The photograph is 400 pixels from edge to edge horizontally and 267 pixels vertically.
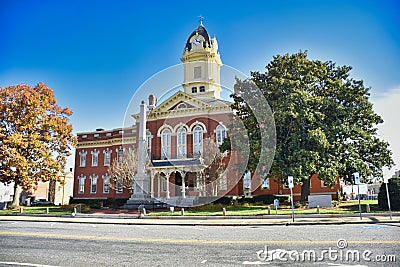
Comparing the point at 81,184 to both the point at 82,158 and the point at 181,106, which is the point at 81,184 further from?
the point at 181,106

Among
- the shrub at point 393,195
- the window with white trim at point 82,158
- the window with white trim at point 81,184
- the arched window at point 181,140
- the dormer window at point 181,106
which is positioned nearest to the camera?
the shrub at point 393,195

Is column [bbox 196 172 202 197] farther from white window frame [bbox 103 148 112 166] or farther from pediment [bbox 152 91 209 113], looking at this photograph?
white window frame [bbox 103 148 112 166]

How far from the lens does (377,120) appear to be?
97.6ft

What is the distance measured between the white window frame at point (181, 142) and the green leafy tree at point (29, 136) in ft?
45.2

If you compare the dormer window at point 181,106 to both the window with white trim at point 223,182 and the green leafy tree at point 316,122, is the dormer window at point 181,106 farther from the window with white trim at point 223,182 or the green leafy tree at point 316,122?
the green leafy tree at point 316,122

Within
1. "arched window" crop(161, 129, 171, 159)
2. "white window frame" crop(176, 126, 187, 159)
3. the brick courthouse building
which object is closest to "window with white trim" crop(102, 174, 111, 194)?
the brick courthouse building

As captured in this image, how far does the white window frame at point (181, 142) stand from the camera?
43.9 m

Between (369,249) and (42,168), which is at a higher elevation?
(42,168)

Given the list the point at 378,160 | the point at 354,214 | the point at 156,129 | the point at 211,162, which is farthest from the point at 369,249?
the point at 156,129

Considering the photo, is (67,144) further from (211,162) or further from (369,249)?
(369,249)

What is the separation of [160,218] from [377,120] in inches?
813

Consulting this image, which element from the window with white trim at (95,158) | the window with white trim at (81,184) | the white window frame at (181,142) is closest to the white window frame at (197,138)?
the white window frame at (181,142)

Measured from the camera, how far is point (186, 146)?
44188 millimetres

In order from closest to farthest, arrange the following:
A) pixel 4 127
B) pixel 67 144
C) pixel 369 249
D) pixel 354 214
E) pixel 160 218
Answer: pixel 369 249, pixel 354 214, pixel 160 218, pixel 4 127, pixel 67 144
